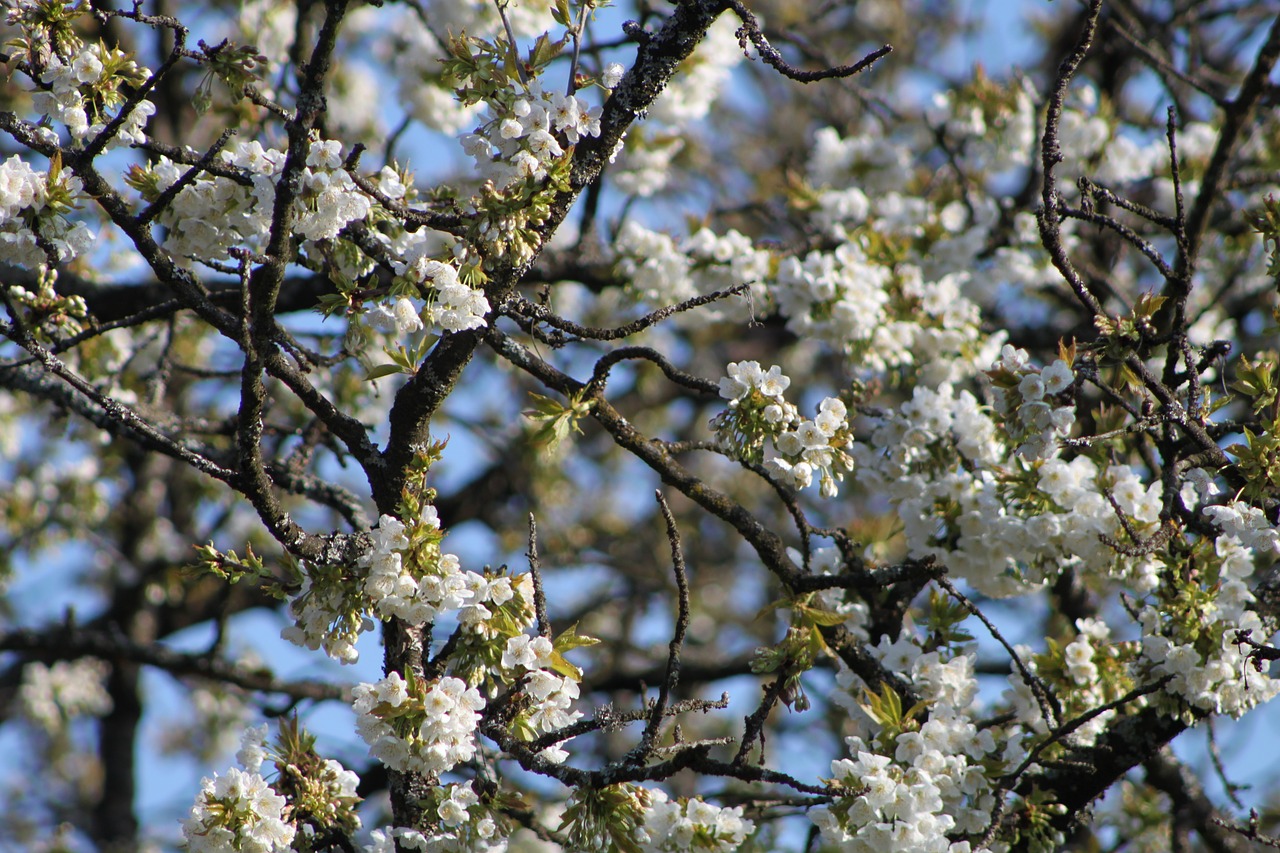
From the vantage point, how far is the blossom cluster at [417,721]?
2461mm

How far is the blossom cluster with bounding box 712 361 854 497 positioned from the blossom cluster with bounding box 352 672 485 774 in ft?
3.09

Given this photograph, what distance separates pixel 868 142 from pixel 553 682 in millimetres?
3779

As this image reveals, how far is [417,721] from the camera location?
250 centimetres

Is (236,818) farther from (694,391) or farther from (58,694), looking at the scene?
(58,694)

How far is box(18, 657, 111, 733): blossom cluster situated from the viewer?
722 cm

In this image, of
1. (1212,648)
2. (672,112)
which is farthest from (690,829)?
(672,112)

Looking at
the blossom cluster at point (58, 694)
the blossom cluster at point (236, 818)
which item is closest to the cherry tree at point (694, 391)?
the blossom cluster at point (236, 818)

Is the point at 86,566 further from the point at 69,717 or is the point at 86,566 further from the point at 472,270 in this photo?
the point at 472,270

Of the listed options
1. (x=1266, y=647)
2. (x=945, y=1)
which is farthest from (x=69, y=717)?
(x=945, y=1)

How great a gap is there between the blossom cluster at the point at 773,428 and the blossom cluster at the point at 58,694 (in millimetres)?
5952

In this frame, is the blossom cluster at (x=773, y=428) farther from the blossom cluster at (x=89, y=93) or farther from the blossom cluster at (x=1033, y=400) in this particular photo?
the blossom cluster at (x=89, y=93)

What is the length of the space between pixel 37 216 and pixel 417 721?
1.57 meters

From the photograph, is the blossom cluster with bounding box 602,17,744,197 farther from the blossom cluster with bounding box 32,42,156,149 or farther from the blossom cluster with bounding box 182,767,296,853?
the blossom cluster with bounding box 182,767,296,853

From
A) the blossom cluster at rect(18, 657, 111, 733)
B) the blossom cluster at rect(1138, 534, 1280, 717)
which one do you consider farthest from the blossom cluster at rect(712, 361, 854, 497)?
the blossom cluster at rect(18, 657, 111, 733)
